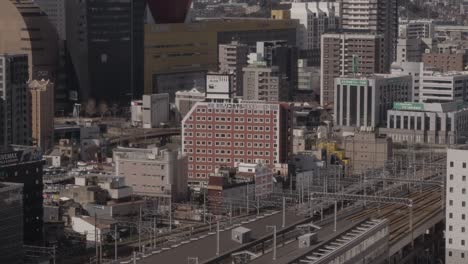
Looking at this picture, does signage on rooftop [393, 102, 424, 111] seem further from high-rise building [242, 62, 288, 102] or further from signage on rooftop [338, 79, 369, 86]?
high-rise building [242, 62, 288, 102]

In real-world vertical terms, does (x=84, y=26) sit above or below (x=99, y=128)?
above

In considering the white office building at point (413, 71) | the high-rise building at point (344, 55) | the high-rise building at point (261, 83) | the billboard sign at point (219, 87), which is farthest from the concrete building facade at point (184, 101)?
the billboard sign at point (219, 87)

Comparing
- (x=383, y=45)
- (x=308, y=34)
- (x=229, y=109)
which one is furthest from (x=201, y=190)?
(x=308, y=34)

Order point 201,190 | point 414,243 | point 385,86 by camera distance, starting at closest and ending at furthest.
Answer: point 414,243 < point 201,190 < point 385,86

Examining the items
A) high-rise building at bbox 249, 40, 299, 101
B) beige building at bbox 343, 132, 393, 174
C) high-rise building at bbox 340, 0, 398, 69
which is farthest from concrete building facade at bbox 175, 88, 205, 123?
high-rise building at bbox 340, 0, 398, 69

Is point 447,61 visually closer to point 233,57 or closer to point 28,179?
point 233,57

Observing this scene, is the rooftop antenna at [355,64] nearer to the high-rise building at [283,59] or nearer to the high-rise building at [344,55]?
the high-rise building at [344,55]

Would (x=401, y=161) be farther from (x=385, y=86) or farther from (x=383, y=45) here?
(x=383, y=45)
